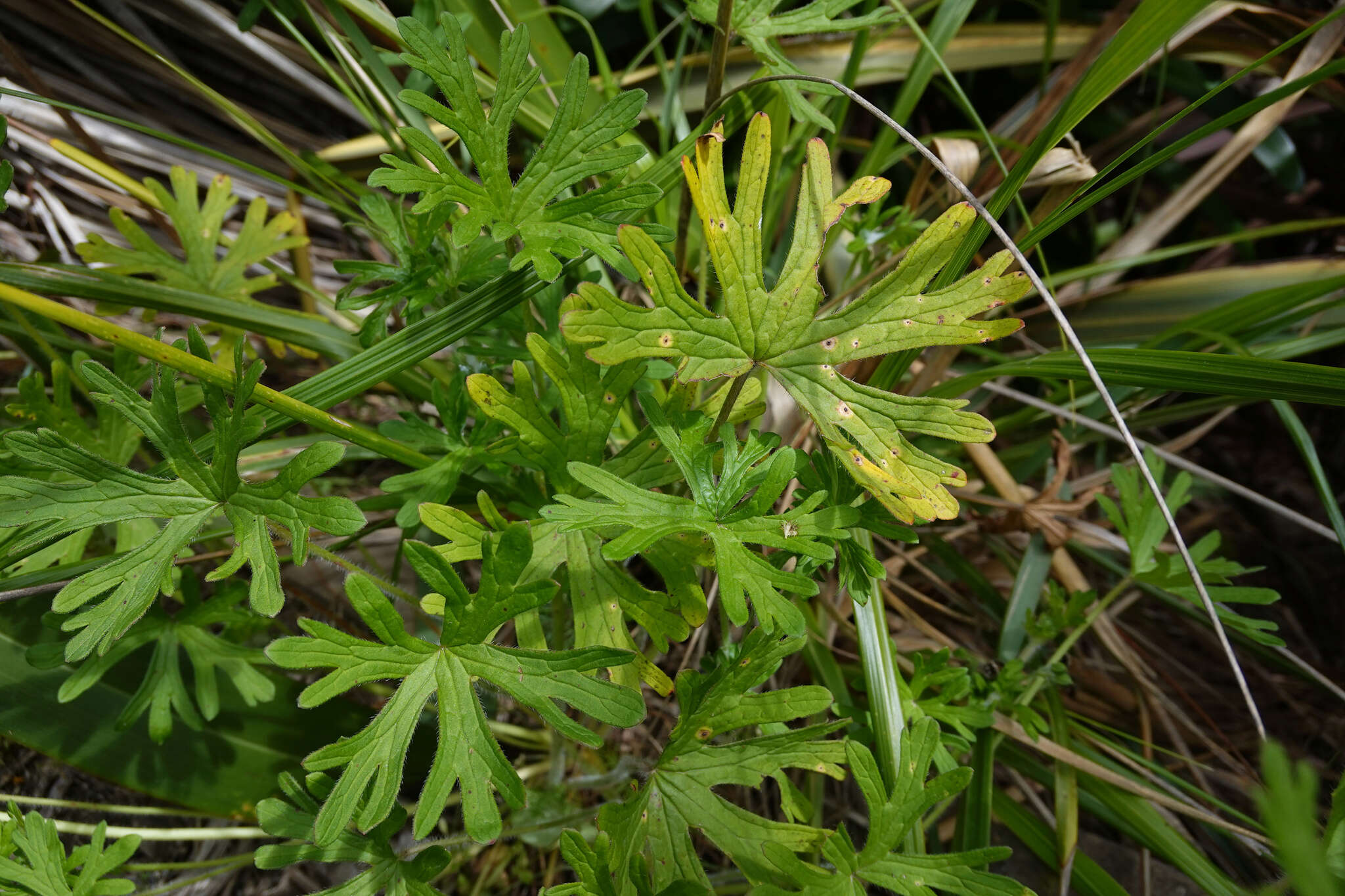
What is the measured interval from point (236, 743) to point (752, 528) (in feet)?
3.56

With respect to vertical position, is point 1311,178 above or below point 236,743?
below

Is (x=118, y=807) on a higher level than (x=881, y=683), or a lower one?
higher

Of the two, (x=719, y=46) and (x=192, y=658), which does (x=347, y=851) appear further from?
(x=719, y=46)

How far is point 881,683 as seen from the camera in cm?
117

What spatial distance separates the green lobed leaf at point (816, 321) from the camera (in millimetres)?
873

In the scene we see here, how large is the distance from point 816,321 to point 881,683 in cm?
57

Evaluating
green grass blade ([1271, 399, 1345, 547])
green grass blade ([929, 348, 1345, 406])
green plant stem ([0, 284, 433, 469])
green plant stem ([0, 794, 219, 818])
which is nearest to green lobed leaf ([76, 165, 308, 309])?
green plant stem ([0, 284, 433, 469])

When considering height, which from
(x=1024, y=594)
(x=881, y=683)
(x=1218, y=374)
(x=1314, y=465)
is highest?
(x=1218, y=374)

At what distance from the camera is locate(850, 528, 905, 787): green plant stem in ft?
3.71

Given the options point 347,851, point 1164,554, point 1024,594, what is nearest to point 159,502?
point 347,851

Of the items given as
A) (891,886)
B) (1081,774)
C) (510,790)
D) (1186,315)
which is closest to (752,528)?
(510,790)

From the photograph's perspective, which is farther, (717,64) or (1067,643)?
(1067,643)

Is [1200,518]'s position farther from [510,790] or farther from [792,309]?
[510,790]

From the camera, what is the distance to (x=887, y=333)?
3.03 ft
